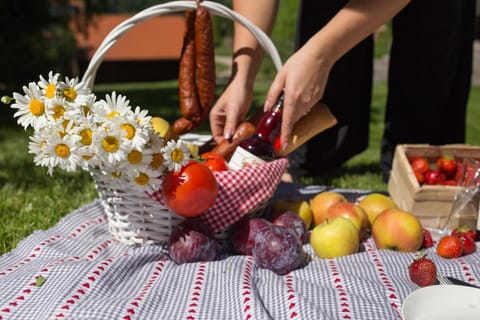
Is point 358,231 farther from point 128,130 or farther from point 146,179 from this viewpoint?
point 128,130

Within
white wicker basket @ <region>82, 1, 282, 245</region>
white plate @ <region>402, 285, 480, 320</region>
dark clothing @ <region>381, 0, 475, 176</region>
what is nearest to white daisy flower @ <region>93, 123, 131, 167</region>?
white wicker basket @ <region>82, 1, 282, 245</region>

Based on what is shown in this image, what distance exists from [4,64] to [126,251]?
21.2ft

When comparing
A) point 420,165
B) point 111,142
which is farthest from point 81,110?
point 420,165

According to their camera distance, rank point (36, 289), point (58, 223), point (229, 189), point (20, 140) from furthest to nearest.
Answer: point (20, 140), point (58, 223), point (229, 189), point (36, 289)

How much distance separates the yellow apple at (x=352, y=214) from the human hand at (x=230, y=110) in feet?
1.49

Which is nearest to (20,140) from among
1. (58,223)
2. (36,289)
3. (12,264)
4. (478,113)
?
(58,223)

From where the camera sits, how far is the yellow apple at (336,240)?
5.37 feet

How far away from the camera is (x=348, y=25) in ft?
Result: 5.45

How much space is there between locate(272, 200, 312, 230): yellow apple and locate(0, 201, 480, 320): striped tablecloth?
18 cm

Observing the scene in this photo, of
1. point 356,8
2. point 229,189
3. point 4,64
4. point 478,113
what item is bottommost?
point 478,113

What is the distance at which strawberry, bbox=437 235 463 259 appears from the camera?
1.66 metres

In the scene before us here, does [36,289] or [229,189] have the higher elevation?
[229,189]

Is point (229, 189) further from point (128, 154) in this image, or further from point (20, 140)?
point (20, 140)

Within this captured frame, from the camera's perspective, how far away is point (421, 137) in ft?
8.92
